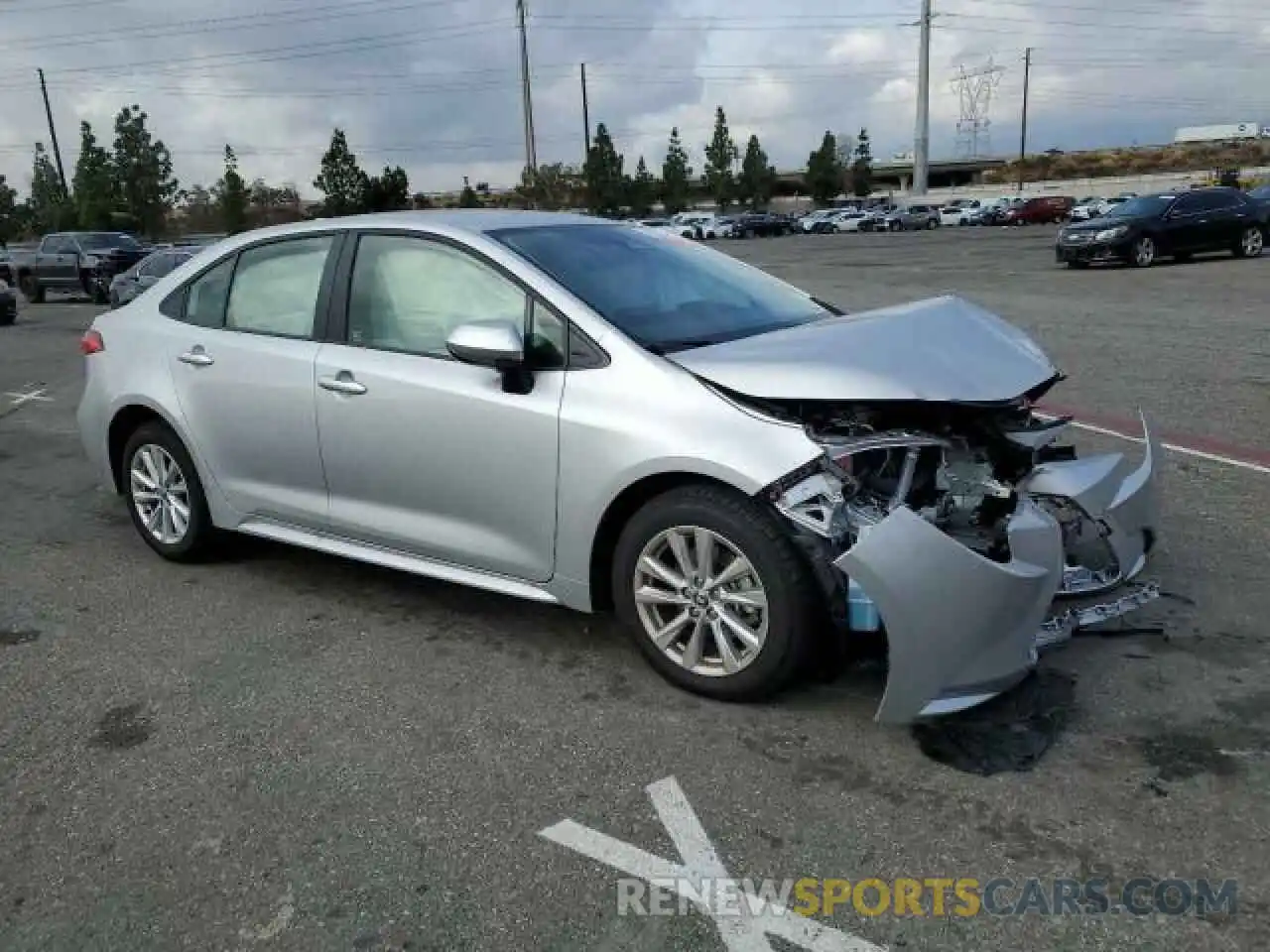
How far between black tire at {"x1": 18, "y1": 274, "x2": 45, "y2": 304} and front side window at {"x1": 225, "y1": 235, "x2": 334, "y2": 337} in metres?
25.5

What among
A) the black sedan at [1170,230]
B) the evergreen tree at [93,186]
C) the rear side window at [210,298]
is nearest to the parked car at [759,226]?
the evergreen tree at [93,186]

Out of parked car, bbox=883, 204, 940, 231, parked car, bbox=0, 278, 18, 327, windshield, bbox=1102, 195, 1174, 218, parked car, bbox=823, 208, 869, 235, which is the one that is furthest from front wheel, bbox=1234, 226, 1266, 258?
parked car, bbox=823, 208, 869, 235

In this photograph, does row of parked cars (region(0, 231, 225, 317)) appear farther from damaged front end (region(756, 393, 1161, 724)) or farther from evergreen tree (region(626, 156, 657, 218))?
evergreen tree (region(626, 156, 657, 218))

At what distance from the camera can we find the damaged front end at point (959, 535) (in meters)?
3.07

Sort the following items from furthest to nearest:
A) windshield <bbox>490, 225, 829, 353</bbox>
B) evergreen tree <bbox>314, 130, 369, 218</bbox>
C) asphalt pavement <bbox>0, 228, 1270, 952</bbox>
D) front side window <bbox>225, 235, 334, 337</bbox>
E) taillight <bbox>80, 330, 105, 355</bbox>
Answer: evergreen tree <bbox>314, 130, 369, 218</bbox>, taillight <bbox>80, 330, 105, 355</bbox>, front side window <bbox>225, 235, 334, 337</bbox>, windshield <bbox>490, 225, 829, 353</bbox>, asphalt pavement <bbox>0, 228, 1270, 952</bbox>

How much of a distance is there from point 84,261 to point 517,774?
87.0ft

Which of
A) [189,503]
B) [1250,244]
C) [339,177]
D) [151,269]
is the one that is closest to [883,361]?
[189,503]

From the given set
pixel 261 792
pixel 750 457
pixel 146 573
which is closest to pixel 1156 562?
pixel 750 457

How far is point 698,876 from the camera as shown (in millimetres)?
2713

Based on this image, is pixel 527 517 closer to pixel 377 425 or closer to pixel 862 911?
pixel 377 425

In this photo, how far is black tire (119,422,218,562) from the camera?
506cm

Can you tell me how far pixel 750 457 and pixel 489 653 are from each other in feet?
4.57

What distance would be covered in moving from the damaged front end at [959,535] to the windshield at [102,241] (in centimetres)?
2663

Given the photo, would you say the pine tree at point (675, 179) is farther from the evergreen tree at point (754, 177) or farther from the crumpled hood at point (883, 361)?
the crumpled hood at point (883, 361)
